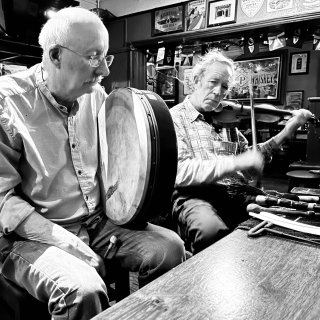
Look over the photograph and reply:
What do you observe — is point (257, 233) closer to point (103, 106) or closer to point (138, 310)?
point (138, 310)

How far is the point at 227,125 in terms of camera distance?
2.36 meters

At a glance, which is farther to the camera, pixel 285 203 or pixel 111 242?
pixel 285 203

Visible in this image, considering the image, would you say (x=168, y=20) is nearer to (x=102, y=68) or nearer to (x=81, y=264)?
(x=102, y=68)

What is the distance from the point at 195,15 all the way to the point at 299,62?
4624 millimetres

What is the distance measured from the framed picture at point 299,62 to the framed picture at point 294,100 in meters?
0.49

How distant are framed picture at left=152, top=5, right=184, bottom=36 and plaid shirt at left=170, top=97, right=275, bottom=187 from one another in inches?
100

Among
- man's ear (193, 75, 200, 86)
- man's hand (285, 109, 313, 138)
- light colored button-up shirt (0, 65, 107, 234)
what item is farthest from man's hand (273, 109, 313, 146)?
light colored button-up shirt (0, 65, 107, 234)

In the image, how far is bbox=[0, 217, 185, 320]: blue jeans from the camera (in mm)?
1048

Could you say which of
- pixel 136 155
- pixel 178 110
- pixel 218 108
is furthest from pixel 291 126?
pixel 136 155

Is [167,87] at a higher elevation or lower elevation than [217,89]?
higher

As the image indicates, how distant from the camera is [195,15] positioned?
4.33m

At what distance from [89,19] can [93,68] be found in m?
0.19

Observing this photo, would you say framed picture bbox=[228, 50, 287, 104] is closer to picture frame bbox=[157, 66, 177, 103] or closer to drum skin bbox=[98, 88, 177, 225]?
picture frame bbox=[157, 66, 177, 103]

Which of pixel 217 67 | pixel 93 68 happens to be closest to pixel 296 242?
pixel 93 68
